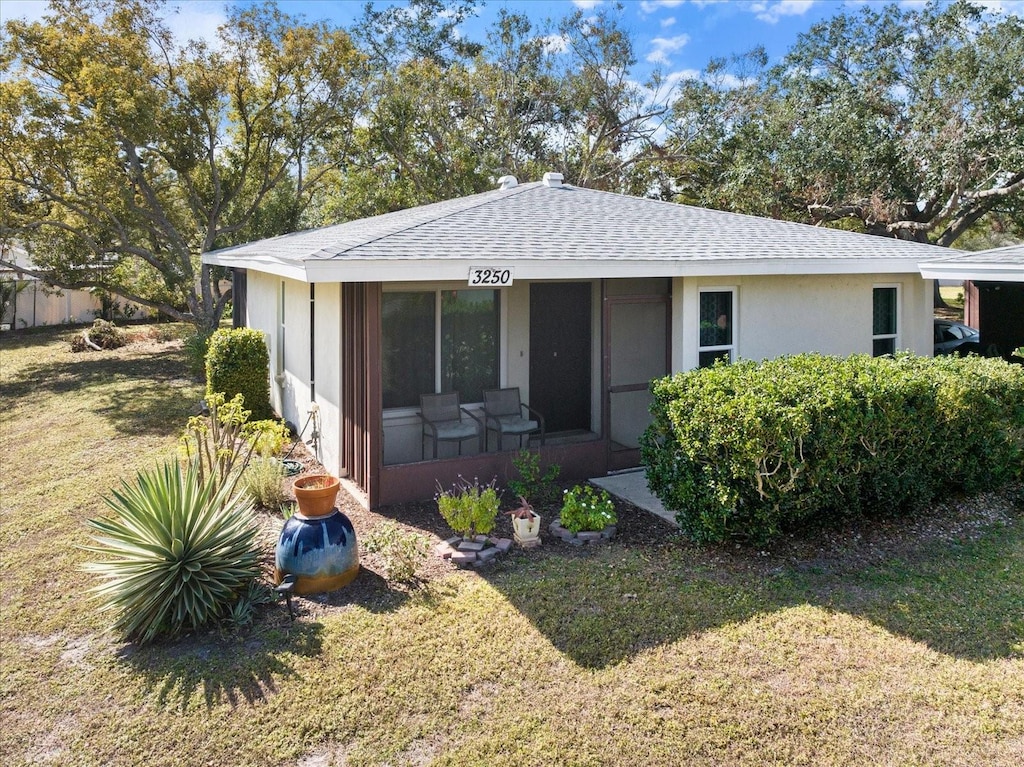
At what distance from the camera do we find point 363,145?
23.7 meters

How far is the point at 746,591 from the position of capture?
564cm

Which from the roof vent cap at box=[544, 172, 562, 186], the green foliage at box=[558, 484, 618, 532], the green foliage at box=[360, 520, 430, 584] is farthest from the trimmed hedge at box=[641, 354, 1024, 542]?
the roof vent cap at box=[544, 172, 562, 186]

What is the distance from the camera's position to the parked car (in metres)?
15.9

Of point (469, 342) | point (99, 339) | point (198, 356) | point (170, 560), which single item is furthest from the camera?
point (99, 339)

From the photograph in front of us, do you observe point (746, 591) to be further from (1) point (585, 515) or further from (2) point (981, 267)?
(2) point (981, 267)

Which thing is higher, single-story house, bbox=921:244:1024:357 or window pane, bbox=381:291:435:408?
single-story house, bbox=921:244:1024:357

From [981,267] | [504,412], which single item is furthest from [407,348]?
[981,267]

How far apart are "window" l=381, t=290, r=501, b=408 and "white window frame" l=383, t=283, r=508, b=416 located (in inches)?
0.5

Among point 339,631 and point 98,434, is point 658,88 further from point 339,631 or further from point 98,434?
point 339,631

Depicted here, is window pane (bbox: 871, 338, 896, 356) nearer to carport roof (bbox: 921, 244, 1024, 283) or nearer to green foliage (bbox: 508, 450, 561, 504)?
carport roof (bbox: 921, 244, 1024, 283)

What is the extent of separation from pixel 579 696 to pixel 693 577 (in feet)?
6.23

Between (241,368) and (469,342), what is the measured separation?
439 cm

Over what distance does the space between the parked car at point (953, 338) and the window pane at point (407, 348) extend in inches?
472

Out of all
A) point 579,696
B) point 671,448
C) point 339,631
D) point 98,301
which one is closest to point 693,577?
point 671,448
